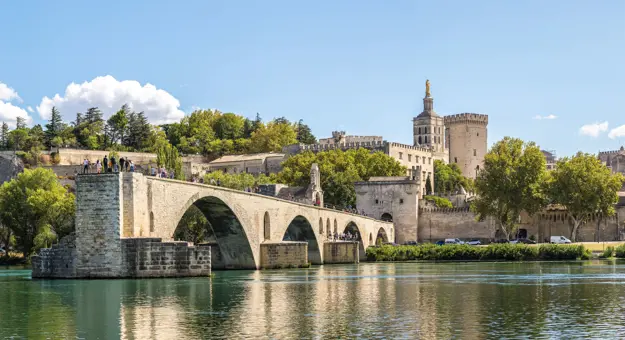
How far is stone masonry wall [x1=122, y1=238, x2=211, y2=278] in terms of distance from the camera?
42.3 metres

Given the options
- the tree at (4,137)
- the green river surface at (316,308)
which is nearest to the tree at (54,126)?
the tree at (4,137)

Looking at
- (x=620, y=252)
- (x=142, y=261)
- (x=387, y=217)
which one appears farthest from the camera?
(x=387, y=217)

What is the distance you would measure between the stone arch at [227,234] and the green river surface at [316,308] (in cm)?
691

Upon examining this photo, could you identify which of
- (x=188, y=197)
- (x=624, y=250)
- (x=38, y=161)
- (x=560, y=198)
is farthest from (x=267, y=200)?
(x=38, y=161)

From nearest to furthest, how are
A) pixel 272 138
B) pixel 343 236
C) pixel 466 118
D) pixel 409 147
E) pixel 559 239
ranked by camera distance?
pixel 343 236, pixel 559 239, pixel 409 147, pixel 466 118, pixel 272 138

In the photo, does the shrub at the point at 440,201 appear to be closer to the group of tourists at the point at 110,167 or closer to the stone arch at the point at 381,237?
the stone arch at the point at 381,237

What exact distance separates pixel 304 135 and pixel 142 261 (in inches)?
4835

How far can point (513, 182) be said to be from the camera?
85.5 m

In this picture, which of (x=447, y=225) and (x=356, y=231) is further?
(x=447, y=225)

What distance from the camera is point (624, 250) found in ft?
240

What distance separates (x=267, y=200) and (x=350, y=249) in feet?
49.0

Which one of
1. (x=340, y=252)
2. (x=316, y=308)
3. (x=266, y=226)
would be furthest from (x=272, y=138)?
(x=316, y=308)

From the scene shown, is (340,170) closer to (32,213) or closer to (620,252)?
(620,252)

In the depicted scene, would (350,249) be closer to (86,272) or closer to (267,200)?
(267,200)
